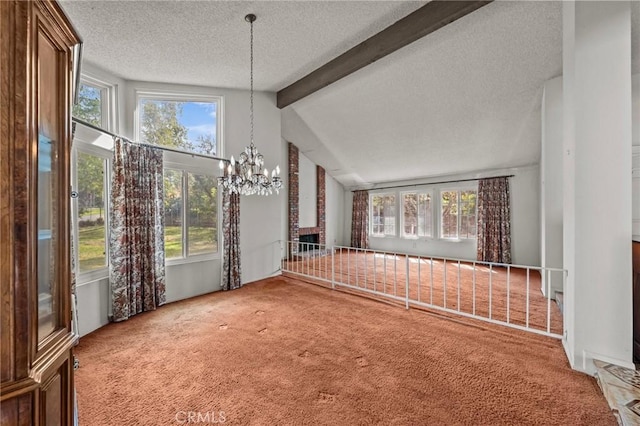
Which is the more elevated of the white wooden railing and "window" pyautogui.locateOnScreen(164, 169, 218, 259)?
"window" pyautogui.locateOnScreen(164, 169, 218, 259)

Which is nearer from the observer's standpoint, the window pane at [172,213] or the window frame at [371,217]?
the window pane at [172,213]

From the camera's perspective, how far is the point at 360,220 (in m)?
9.09

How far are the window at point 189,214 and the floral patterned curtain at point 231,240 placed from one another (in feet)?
0.65

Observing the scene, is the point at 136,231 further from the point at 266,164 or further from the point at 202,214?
the point at 266,164

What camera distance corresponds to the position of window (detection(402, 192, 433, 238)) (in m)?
7.91

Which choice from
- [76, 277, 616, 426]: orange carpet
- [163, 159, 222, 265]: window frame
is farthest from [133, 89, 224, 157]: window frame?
[76, 277, 616, 426]: orange carpet

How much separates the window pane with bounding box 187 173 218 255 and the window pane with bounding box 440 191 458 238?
596 centimetres

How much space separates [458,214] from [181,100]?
6899 millimetres

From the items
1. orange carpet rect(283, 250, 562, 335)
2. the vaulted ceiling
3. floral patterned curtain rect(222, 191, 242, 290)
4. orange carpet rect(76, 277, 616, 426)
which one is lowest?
orange carpet rect(76, 277, 616, 426)

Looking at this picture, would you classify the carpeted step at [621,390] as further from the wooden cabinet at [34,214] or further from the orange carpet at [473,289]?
the wooden cabinet at [34,214]

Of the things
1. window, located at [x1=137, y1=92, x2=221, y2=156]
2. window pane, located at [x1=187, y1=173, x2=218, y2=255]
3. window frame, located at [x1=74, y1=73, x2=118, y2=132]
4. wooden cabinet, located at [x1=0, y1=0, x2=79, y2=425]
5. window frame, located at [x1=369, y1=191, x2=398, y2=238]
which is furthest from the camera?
window frame, located at [x1=369, y1=191, x2=398, y2=238]

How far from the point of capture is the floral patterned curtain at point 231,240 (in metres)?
4.64

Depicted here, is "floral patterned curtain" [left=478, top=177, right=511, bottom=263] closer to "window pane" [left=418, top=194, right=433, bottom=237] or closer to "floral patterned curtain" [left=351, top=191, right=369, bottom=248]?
"window pane" [left=418, top=194, right=433, bottom=237]

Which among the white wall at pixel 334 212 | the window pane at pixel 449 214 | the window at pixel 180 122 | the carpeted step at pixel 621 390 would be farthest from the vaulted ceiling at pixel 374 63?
the carpeted step at pixel 621 390
